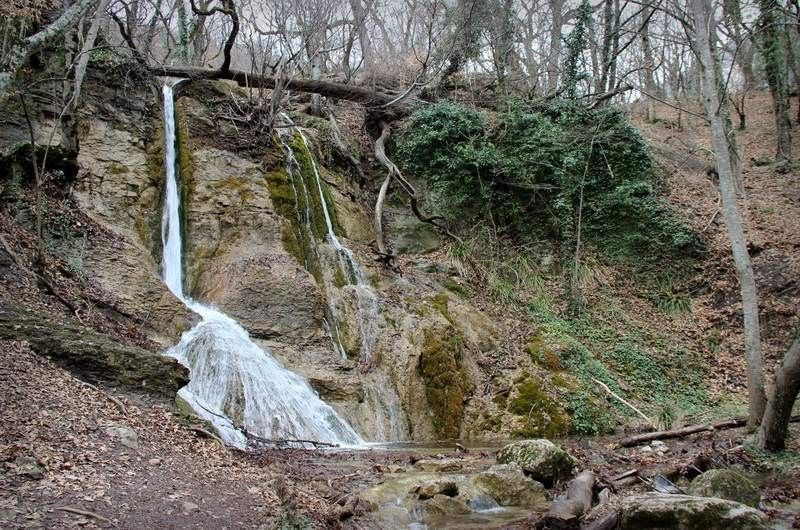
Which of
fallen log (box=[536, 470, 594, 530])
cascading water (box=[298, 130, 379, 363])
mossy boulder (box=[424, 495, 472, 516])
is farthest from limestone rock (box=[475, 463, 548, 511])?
cascading water (box=[298, 130, 379, 363])

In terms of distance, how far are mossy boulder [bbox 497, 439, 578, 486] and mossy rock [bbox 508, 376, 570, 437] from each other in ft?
12.5

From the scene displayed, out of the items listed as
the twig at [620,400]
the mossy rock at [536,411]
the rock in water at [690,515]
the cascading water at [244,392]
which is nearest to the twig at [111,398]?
the cascading water at [244,392]

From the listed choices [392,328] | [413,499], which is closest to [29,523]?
[413,499]

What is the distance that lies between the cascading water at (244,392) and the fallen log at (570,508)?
165 inches

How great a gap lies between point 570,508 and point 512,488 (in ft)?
3.68

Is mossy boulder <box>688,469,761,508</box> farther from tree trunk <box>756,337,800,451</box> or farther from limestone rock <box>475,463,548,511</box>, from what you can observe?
limestone rock <box>475,463,548,511</box>

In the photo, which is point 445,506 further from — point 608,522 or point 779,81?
point 779,81

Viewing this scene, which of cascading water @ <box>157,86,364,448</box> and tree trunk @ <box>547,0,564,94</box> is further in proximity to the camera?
tree trunk @ <box>547,0,564,94</box>

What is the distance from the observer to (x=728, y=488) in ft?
19.8

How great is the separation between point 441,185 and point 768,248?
31.6 feet

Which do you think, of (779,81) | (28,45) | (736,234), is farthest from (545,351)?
(779,81)

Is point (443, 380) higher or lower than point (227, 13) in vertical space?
lower

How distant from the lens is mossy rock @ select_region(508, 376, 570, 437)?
11125 mm

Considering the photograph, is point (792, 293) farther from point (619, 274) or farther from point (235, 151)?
point (235, 151)
